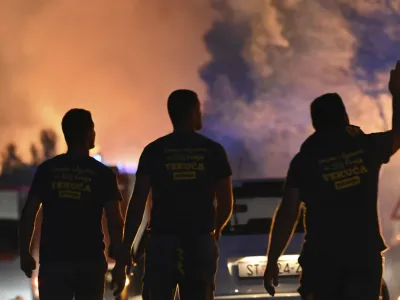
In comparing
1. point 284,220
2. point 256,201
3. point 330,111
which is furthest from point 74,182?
point 256,201

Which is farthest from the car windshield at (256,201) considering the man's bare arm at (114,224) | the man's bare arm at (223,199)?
the man's bare arm at (114,224)

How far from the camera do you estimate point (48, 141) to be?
32.5 m

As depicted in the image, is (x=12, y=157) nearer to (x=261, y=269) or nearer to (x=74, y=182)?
(x=261, y=269)

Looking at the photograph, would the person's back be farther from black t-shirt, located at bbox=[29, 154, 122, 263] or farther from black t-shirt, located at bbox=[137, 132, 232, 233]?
black t-shirt, located at bbox=[137, 132, 232, 233]

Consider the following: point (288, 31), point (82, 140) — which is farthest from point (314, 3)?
point (82, 140)

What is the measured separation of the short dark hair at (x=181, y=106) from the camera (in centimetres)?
518

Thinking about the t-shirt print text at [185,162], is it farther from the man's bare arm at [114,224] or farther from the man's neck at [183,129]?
the man's bare arm at [114,224]

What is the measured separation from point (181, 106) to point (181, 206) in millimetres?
620

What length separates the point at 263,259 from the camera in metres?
7.18

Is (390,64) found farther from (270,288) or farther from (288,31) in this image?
(270,288)

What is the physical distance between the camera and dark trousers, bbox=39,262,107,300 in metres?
4.97

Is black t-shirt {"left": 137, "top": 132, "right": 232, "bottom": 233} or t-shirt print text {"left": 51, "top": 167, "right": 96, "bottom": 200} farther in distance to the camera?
Result: t-shirt print text {"left": 51, "top": 167, "right": 96, "bottom": 200}

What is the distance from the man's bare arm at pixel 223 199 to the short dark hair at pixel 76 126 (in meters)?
0.88

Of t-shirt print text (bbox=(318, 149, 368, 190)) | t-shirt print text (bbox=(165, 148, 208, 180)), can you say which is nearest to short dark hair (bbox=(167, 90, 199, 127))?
t-shirt print text (bbox=(165, 148, 208, 180))
